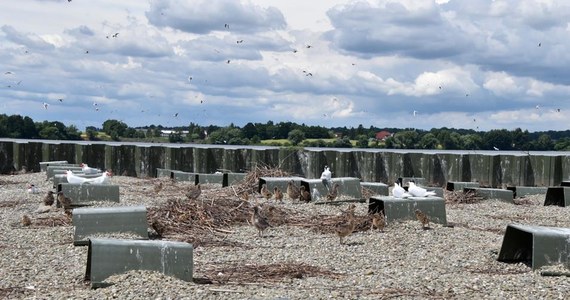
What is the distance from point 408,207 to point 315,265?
3955 mm

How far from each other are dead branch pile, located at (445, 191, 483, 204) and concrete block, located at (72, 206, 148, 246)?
941cm

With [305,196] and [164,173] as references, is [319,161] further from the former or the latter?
[305,196]

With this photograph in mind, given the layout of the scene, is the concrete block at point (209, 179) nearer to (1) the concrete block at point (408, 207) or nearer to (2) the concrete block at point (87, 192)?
(2) the concrete block at point (87, 192)

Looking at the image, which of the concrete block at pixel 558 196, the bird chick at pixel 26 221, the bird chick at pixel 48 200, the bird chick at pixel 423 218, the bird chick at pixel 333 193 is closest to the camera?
the bird chick at pixel 423 218

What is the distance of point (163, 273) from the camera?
9.88m

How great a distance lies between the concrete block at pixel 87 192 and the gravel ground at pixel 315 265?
454 millimetres

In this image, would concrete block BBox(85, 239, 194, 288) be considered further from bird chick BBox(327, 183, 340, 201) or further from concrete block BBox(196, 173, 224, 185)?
concrete block BBox(196, 173, 224, 185)

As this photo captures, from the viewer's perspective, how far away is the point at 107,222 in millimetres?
13195

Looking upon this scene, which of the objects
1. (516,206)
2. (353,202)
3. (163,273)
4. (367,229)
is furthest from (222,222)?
(516,206)

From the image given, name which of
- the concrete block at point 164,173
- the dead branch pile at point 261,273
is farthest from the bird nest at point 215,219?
the concrete block at point 164,173

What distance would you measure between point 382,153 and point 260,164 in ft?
13.2

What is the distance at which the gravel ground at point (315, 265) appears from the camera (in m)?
9.45

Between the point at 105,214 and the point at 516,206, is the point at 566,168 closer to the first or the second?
the point at 516,206

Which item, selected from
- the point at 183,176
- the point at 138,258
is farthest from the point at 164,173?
the point at 138,258
